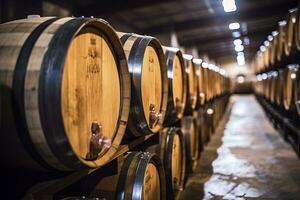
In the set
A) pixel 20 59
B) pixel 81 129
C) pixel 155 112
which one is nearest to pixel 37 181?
pixel 81 129

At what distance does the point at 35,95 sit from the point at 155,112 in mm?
1445

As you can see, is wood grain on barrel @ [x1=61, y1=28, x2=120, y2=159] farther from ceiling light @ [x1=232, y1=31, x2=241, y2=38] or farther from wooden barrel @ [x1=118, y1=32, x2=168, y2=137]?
ceiling light @ [x1=232, y1=31, x2=241, y2=38]

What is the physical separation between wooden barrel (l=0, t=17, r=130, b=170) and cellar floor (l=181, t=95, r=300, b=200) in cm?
278

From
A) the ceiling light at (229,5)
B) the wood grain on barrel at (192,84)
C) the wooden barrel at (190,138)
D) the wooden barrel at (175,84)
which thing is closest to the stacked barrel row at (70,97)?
the wooden barrel at (175,84)

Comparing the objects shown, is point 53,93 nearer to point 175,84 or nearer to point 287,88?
point 175,84

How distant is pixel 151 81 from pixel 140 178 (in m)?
0.85

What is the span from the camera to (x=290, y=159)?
586 cm

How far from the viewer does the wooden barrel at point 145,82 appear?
7.69 feet

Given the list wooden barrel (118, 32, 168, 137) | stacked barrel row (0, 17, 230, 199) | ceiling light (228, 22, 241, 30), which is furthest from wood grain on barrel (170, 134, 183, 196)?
ceiling light (228, 22, 241, 30)

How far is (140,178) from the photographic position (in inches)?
85.3

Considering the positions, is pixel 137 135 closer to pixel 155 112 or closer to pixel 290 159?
pixel 155 112

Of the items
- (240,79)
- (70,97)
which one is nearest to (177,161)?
(70,97)

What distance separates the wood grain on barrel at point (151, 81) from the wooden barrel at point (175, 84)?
424 millimetres

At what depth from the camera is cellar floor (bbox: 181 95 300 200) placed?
4.18m
